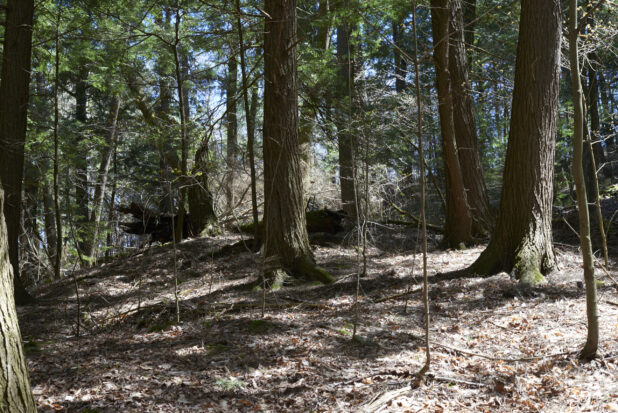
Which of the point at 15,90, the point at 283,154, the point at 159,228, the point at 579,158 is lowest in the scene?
the point at 159,228

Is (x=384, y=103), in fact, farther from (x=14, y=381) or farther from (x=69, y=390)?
(x=14, y=381)

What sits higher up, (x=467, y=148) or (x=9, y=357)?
(x=467, y=148)

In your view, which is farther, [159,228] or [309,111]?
[159,228]

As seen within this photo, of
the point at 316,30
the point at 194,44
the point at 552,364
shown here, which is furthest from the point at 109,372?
the point at 316,30

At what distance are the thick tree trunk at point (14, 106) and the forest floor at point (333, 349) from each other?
136cm

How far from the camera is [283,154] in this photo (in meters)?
7.27

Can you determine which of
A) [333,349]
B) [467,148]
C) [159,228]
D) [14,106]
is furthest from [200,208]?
[333,349]

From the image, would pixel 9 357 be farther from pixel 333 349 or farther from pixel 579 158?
pixel 579 158

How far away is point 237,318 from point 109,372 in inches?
74.7

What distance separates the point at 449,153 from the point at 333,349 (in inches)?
217

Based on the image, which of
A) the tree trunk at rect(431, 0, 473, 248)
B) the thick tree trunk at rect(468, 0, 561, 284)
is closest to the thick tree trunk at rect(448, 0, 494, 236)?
the tree trunk at rect(431, 0, 473, 248)

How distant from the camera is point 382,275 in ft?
24.5

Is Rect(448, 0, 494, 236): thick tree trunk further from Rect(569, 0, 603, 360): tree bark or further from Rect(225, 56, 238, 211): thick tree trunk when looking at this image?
Rect(569, 0, 603, 360): tree bark

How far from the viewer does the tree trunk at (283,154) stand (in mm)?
7207
